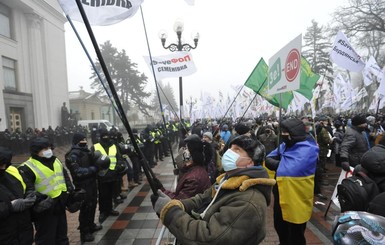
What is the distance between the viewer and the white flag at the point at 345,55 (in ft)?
28.0

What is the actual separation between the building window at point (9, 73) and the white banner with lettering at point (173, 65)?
2113 centimetres

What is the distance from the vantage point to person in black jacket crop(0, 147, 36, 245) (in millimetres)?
2941

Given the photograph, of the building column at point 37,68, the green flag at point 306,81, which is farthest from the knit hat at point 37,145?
the building column at point 37,68

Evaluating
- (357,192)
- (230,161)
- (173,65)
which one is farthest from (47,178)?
(173,65)

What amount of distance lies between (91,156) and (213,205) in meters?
3.71

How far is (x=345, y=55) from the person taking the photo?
869 cm

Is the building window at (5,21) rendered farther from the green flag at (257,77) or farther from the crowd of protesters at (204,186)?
the green flag at (257,77)

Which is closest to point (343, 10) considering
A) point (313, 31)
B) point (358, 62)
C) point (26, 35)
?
point (313, 31)

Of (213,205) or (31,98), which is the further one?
(31,98)

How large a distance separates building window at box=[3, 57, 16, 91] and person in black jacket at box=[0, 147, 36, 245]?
23903 mm

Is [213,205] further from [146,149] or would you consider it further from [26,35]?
[26,35]

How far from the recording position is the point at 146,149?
1097 cm

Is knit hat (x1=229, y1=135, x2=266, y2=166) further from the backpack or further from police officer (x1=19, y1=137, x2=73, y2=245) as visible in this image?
police officer (x1=19, y1=137, x2=73, y2=245)

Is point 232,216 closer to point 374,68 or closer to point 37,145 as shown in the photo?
point 37,145
